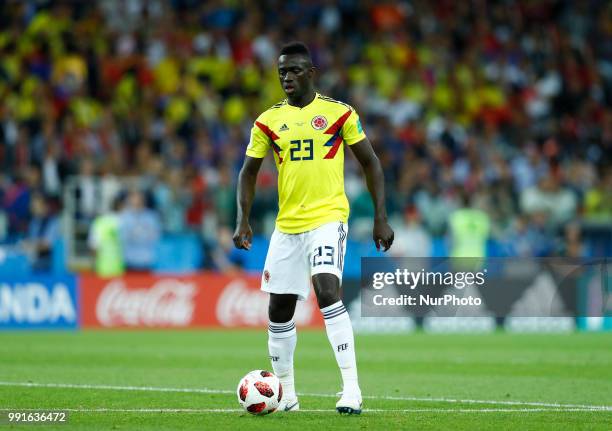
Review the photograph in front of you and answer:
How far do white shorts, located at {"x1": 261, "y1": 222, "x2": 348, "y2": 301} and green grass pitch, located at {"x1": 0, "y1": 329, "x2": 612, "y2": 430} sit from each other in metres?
0.87

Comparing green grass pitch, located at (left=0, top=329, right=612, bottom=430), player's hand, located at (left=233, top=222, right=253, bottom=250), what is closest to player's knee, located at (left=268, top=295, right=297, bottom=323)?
player's hand, located at (left=233, top=222, right=253, bottom=250)

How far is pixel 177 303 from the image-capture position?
19844 mm

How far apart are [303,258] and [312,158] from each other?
26.5 inches

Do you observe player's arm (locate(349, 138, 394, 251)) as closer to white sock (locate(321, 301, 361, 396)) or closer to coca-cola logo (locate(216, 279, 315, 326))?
white sock (locate(321, 301, 361, 396))

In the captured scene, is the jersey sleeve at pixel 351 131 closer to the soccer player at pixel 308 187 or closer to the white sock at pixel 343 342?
the soccer player at pixel 308 187

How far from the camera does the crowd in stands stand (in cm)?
2050

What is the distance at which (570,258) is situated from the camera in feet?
60.9

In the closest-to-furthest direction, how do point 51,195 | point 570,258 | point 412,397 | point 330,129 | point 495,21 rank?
point 330,129 → point 412,397 → point 570,258 → point 51,195 → point 495,21

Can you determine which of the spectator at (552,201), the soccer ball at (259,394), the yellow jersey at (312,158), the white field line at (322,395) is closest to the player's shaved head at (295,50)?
the yellow jersey at (312,158)

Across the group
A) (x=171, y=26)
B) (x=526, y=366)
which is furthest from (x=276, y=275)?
(x=171, y=26)

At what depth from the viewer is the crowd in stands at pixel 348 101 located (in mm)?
20500

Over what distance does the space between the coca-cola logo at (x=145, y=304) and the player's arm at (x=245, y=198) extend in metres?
11.1

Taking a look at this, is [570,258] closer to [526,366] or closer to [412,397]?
[526,366]

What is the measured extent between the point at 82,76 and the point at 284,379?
47.4 feet
